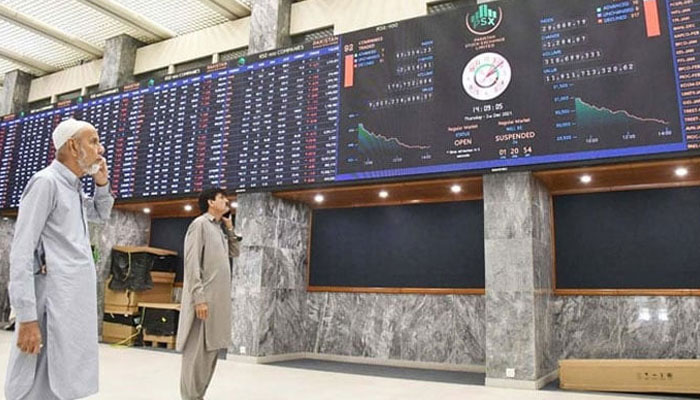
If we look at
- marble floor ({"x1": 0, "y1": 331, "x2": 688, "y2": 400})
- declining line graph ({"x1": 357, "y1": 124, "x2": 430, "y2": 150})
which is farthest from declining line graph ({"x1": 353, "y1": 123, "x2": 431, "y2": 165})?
marble floor ({"x1": 0, "y1": 331, "x2": 688, "y2": 400})

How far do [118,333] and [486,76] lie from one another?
638cm

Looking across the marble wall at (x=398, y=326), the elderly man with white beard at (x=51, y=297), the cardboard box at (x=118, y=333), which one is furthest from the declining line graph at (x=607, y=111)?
the cardboard box at (x=118, y=333)

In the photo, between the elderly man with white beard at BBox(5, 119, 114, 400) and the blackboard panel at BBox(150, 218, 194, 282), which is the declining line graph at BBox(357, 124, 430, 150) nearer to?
the elderly man with white beard at BBox(5, 119, 114, 400)

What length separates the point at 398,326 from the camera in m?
6.54

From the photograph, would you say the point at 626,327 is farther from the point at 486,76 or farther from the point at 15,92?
the point at 15,92

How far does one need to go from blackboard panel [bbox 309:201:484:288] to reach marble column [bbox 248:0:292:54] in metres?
2.51

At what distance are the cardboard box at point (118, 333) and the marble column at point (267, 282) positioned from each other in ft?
6.76

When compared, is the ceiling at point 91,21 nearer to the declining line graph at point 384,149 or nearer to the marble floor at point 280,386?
the declining line graph at point 384,149

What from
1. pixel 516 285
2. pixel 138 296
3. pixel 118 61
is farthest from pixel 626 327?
pixel 118 61

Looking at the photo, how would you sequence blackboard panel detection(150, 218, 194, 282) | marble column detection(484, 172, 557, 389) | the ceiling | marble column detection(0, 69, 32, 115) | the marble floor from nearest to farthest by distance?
the marble floor → marble column detection(484, 172, 557, 389) → the ceiling → blackboard panel detection(150, 218, 194, 282) → marble column detection(0, 69, 32, 115)

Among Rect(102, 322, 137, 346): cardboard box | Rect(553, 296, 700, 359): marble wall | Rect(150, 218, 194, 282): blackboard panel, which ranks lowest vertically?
Rect(102, 322, 137, 346): cardboard box

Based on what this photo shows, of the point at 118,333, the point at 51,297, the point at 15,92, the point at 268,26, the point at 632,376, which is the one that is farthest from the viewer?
the point at 15,92

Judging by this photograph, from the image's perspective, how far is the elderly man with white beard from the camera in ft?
5.84

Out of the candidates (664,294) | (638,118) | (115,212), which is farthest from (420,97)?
(115,212)
